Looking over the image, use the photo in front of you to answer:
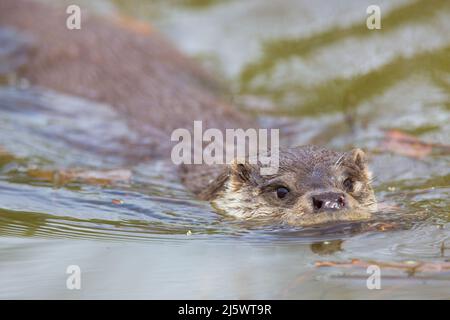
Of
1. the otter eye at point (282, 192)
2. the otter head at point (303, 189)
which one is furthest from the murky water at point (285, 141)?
the otter eye at point (282, 192)

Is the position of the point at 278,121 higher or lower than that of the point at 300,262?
higher

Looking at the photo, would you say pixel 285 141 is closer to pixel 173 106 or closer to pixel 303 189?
pixel 173 106

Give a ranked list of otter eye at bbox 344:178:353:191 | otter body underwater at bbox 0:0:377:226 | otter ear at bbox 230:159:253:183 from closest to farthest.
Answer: otter body underwater at bbox 0:0:377:226 → otter eye at bbox 344:178:353:191 → otter ear at bbox 230:159:253:183

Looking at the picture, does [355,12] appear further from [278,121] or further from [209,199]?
[209,199]

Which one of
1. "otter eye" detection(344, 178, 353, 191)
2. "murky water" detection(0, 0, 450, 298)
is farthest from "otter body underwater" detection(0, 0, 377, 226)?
"murky water" detection(0, 0, 450, 298)

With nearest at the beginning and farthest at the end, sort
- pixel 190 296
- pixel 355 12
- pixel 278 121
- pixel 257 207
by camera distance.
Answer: pixel 190 296
pixel 257 207
pixel 278 121
pixel 355 12

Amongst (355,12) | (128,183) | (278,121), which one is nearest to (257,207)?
(128,183)

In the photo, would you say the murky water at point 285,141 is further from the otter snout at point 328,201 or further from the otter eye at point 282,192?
the otter eye at point 282,192

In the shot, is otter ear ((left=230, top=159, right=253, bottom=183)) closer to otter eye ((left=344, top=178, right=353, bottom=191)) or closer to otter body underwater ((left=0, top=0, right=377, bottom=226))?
otter body underwater ((left=0, top=0, right=377, bottom=226))

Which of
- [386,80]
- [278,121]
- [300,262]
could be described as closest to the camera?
[300,262]
